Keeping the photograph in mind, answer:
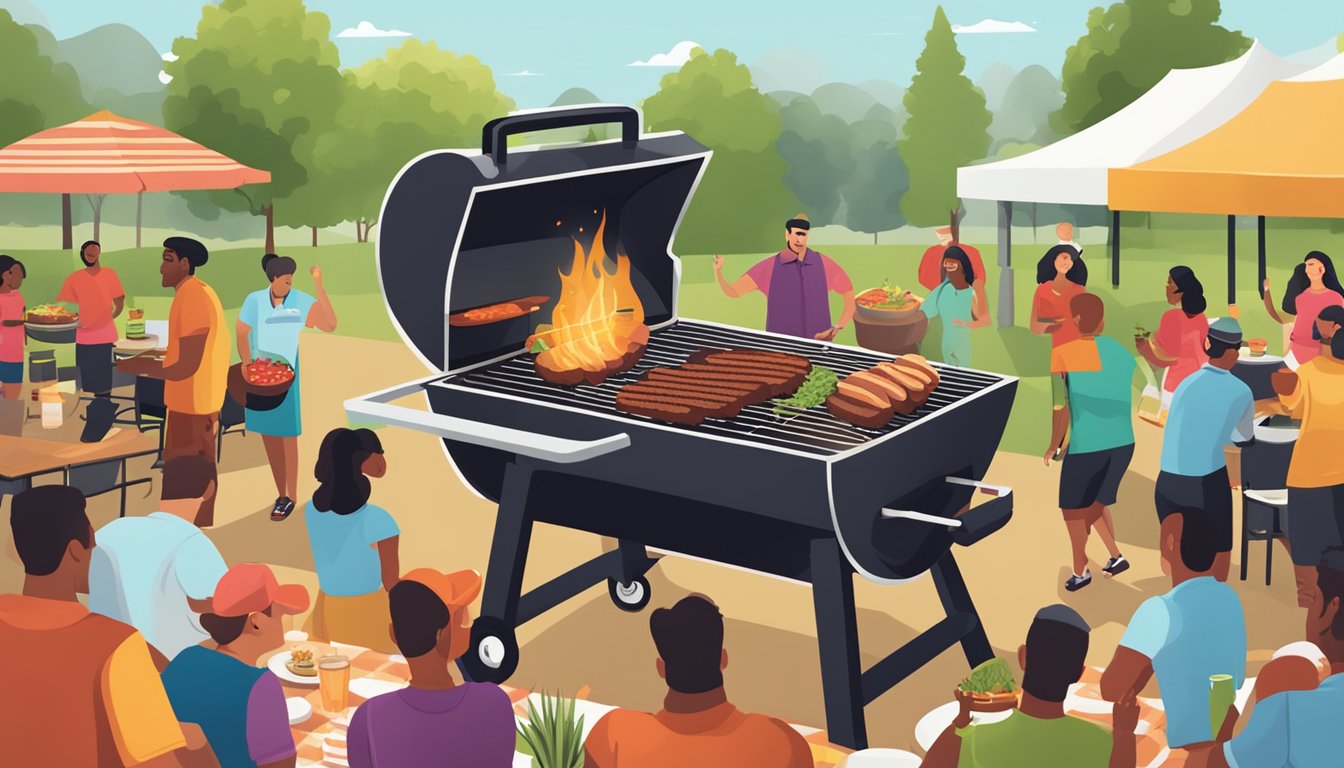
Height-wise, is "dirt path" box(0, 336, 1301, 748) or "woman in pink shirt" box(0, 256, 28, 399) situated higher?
"woman in pink shirt" box(0, 256, 28, 399)

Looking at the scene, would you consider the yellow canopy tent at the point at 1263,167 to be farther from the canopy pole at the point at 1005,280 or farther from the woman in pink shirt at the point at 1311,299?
the canopy pole at the point at 1005,280

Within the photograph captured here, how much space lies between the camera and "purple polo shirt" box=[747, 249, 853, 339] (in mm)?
8508

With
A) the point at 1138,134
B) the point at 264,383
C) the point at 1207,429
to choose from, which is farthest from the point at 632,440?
the point at 1138,134

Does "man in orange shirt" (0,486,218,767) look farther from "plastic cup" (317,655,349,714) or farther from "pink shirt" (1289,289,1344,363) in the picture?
"pink shirt" (1289,289,1344,363)

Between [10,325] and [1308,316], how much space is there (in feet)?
27.8

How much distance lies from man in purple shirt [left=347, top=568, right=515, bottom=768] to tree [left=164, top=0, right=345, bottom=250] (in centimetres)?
2477

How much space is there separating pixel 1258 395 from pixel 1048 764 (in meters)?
5.88

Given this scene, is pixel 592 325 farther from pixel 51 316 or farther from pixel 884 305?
pixel 51 316

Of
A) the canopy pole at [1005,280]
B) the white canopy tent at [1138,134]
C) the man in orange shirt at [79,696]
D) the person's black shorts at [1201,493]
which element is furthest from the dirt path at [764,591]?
the canopy pole at [1005,280]

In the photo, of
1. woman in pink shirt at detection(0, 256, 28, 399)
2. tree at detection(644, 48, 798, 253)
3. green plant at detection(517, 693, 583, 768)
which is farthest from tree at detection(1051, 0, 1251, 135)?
green plant at detection(517, 693, 583, 768)

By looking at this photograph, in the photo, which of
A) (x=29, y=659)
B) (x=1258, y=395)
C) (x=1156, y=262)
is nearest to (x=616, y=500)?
(x=29, y=659)

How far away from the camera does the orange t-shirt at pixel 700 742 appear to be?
131 inches

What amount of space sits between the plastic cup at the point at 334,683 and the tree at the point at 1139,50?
97.1ft

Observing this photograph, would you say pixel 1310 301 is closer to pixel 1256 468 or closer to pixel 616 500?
pixel 1256 468
